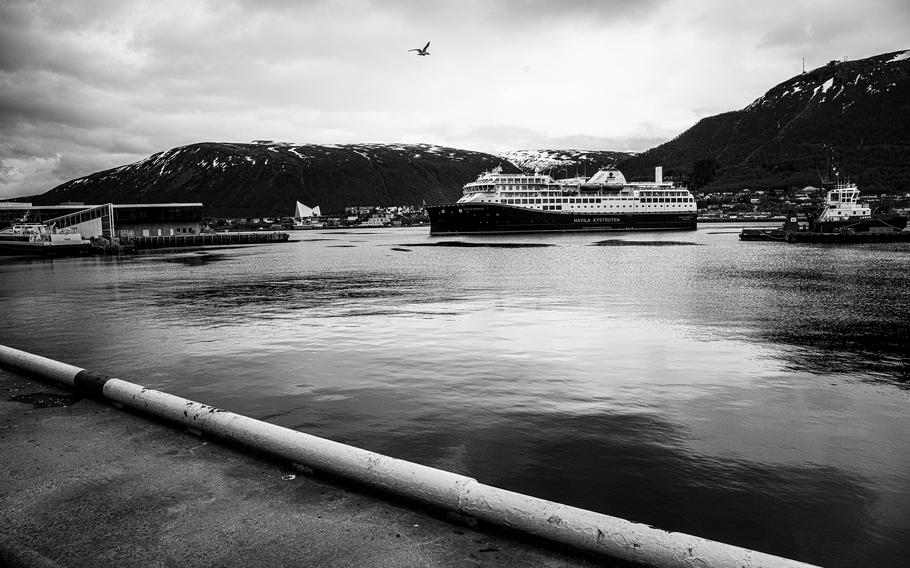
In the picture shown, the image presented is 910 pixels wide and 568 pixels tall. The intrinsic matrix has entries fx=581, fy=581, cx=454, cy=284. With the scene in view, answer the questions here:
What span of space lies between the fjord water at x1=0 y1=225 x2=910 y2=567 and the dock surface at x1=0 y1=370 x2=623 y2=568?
2860 mm

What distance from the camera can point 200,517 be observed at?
215 inches

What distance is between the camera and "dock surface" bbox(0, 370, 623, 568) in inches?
190

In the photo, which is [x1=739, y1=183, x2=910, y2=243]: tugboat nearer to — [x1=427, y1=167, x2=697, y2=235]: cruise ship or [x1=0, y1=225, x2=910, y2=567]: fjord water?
[x1=427, y1=167, x2=697, y2=235]: cruise ship

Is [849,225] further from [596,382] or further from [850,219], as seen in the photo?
[596,382]

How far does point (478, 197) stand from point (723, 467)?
111093 mm

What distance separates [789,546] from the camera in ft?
21.7

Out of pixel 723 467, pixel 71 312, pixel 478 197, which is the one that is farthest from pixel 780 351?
pixel 478 197

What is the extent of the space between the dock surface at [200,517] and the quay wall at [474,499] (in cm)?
16

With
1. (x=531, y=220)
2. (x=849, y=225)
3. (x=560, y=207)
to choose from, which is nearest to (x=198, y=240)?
(x=531, y=220)

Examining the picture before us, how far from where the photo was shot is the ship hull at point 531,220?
118250 millimetres

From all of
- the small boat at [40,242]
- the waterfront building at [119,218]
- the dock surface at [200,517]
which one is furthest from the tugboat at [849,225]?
the waterfront building at [119,218]

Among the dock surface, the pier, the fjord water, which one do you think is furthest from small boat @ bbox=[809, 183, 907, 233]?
the pier

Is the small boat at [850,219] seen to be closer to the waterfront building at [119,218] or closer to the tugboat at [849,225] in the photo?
the tugboat at [849,225]

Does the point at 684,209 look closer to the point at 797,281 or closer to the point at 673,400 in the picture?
the point at 797,281
